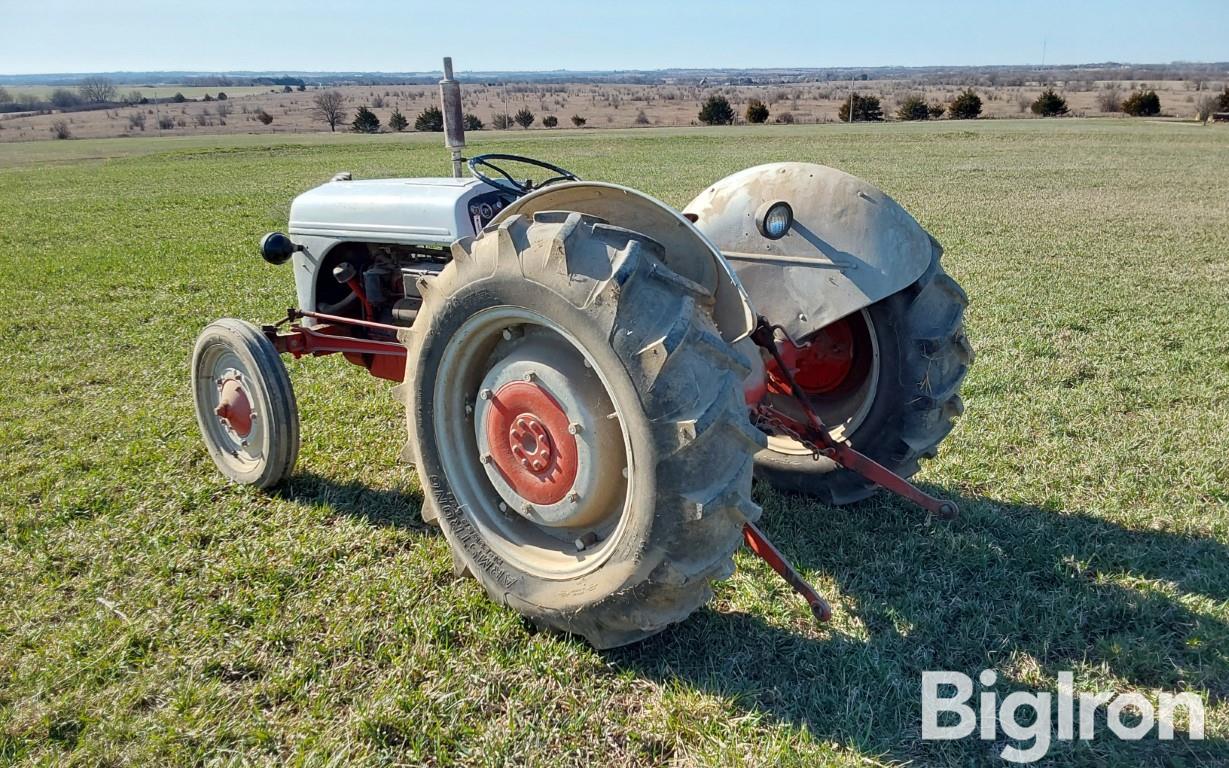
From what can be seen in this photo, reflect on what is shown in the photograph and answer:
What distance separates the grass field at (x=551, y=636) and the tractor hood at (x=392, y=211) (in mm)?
1259

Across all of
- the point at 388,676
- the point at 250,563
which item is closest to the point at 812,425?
the point at 388,676

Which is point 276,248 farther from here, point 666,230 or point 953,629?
point 953,629

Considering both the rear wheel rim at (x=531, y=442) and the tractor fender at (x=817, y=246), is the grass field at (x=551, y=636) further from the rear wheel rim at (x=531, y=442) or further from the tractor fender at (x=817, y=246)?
the tractor fender at (x=817, y=246)

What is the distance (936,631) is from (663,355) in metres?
1.52

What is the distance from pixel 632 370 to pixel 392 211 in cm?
215

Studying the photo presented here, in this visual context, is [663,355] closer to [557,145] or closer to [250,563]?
[250,563]

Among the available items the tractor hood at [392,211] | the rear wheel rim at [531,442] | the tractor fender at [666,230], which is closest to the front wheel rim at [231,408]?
the tractor hood at [392,211]

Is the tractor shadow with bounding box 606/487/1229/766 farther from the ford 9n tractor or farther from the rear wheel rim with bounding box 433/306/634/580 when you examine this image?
the rear wheel rim with bounding box 433/306/634/580

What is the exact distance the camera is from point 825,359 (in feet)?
11.9

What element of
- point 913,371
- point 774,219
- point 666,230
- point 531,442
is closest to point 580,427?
point 531,442

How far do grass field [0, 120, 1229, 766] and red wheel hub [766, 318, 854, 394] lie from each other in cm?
58

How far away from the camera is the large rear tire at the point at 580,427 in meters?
2.31

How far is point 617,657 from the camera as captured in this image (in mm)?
2771

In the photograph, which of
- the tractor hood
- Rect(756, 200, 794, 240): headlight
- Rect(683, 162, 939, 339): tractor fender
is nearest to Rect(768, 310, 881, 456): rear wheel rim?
Rect(683, 162, 939, 339): tractor fender
